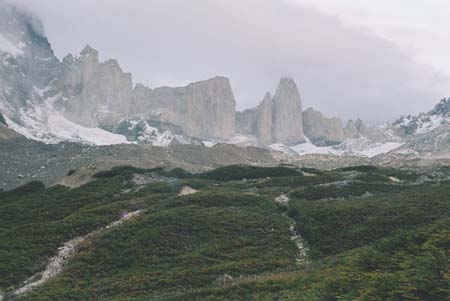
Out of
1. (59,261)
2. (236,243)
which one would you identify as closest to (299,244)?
(236,243)

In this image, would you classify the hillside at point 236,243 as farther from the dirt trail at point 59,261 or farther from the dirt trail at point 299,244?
A: the dirt trail at point 59,261

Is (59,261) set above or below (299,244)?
below

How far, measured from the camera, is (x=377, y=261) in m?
29.8

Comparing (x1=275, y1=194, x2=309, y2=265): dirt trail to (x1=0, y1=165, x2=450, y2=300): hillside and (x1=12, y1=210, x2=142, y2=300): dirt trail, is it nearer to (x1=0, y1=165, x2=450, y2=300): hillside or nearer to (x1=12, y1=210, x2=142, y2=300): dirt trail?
(x1=0, y1=165, x2=450, y2=300): hillside

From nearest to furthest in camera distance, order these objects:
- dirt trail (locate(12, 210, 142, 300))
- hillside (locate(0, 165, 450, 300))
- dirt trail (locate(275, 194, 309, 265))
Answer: hillside (locate(0, 165, 450, 300)) < dirt trail (locate(12, 210, 142, 300)) < dirt trail (locate(275, 194, 309, 265))

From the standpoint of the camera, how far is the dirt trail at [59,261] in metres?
42.7

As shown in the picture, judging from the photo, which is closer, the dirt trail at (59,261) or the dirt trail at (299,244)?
the dirt trail at (59,261)

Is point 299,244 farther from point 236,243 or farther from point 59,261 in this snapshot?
point 59,261

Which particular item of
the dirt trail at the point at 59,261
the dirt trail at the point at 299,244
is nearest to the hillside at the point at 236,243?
the dirt trail at the point at 299,244

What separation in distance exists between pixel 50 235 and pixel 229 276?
2311 cm

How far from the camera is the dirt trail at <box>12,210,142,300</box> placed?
140ft

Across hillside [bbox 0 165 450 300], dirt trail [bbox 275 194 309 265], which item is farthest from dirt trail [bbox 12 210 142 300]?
dirt trail [bbox 275 194 309 265]

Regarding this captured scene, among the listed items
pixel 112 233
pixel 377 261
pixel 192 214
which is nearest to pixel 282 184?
pixel 192 214

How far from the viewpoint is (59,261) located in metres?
48.3
